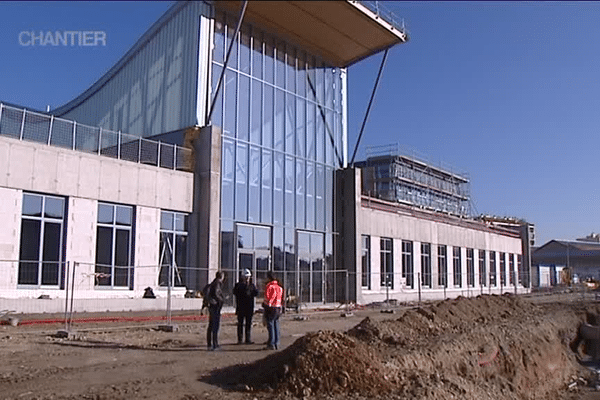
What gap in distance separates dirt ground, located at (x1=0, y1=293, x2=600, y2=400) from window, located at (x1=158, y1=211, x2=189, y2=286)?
3043mm

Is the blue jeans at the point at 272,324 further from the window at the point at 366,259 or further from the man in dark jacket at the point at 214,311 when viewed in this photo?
the window at the point at 366,259

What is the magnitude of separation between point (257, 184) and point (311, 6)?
38.3ft

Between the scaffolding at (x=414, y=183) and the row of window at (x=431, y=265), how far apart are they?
8.44m

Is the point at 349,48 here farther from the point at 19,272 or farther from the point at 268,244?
the point at 19,272

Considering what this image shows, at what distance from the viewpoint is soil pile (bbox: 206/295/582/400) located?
934cm

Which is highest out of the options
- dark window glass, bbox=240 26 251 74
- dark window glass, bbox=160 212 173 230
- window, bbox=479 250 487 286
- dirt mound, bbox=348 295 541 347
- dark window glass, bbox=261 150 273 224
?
dark window glass, bbox=240 26 251 74

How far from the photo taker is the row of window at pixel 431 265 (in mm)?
35000

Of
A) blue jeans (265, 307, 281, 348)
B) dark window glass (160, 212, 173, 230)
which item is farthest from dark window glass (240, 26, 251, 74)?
blue jeans (265, 307, 281, 348)

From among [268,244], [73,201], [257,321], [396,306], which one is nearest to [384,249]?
[396,306]

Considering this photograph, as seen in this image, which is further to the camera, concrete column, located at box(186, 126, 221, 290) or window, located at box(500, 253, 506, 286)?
window, located at box(500, 253, 506, 286)

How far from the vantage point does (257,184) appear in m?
27.9

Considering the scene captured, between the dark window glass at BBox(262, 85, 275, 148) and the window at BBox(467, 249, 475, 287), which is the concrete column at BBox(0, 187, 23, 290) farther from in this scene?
the window at BBox(467, 249, 475, 287)

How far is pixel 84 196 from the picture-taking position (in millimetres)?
21625

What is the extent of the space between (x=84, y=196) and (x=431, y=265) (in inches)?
1024
